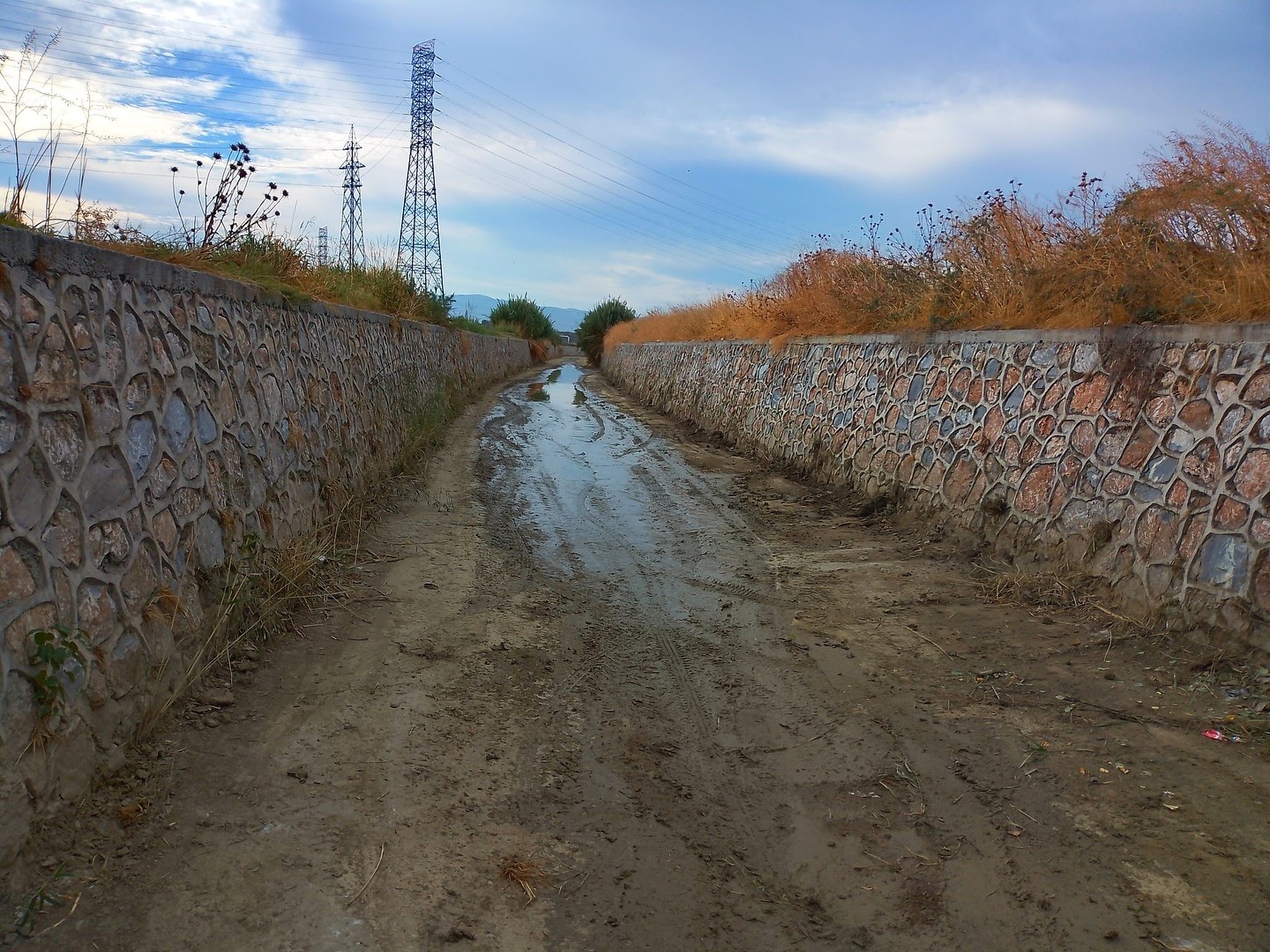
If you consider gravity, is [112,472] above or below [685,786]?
above

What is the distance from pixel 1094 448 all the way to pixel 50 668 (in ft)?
18.3

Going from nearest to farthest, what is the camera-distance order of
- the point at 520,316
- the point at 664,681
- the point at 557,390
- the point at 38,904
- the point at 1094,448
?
the point at 38,904 → the point at 664,681 → the point at 1094,448 → the point at 557,390 → the point at 520,316

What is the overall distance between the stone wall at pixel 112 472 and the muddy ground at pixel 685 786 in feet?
1.03

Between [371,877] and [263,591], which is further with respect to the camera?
[263,591]

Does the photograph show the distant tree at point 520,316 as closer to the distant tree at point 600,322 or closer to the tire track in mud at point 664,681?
the distant tree at point 600,322

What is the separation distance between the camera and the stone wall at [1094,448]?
13.5ft

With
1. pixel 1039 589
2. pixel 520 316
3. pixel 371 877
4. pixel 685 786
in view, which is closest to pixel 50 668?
pixel 371 877

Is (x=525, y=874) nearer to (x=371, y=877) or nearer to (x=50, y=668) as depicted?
(x=371, y=877)

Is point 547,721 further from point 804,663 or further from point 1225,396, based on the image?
point 1225,396

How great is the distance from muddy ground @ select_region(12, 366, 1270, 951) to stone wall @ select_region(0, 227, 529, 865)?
0.31 metres

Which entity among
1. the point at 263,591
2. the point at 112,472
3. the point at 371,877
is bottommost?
the point at 371,877

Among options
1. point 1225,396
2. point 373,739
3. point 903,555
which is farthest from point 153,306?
point 1225,396

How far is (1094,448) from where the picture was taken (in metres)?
5.21

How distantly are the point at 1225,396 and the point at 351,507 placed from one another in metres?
5.73
